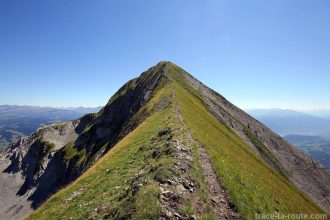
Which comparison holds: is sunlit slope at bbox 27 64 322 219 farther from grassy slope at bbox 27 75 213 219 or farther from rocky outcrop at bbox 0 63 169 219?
rocky outcrop at bbox 0 63 169 219

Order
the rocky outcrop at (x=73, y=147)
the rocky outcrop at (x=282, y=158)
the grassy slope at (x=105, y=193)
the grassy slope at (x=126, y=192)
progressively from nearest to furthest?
the grassy slope at (x=126, y=192)
the grassy slope at (x=105, y=193)
the rocky outcrop at (x=282, y=158)
the rocky outcrop at (x=73, y=147)

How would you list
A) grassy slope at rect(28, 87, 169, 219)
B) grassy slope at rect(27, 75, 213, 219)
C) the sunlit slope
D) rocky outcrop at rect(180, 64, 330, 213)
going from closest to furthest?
grassy slope at rect(27, 75, 213, 219), the sunlit slope, grassy slope at rect(28, 87, 169, 219), rocky outcrop at rect(180, 64, 330, 213)

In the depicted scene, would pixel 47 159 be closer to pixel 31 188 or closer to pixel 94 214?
pixel 31 188

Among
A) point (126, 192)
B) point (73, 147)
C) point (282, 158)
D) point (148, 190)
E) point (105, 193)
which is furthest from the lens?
point (73, 147)

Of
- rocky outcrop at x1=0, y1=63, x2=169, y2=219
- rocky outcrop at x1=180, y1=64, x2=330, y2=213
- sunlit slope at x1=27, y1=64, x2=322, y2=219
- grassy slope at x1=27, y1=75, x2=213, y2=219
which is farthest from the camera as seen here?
rocky outcrop at x1=0, y1=63, x2=169, y2=219

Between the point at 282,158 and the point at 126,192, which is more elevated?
the point at 126,192

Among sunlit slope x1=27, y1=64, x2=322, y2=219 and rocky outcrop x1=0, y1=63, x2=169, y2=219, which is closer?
sunlit slope x1=27, y1=64, x2=322, y2=219

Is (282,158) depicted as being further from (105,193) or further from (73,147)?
(73,147)

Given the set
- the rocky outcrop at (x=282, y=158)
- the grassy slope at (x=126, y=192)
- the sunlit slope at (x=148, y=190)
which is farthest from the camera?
the rocky outcrop at (x=282, y=158)

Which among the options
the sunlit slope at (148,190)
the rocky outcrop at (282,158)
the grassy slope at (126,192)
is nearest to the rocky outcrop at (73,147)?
the rocky outcrop at (282,158)

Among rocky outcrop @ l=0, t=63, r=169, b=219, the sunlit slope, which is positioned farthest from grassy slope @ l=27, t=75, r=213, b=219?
rocky outcrop @ l=0, t=63, r=169, b=219

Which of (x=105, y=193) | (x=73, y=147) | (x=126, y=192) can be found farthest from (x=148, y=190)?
(x=73, y=147)

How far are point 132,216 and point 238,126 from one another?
254ft

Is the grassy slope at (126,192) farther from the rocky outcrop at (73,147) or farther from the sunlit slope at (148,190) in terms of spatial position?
the rocky outcrop at (73,147)
